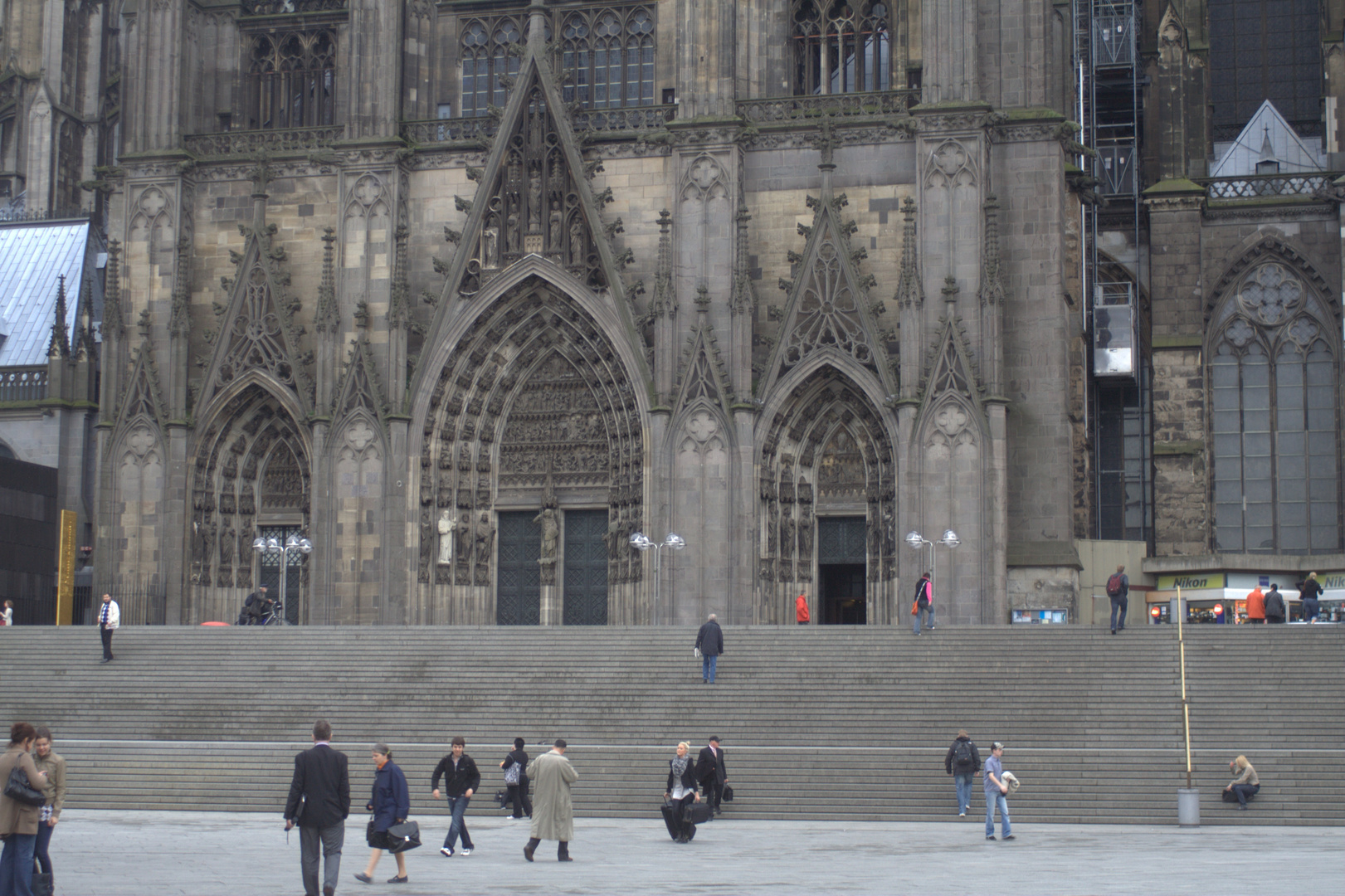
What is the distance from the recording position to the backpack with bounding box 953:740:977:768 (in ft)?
78.2

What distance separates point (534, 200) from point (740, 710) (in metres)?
15.9

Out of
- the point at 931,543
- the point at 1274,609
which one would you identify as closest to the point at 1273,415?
the point at 931,543

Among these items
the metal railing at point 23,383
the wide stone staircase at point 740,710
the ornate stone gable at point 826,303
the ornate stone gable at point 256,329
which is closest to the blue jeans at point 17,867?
the wide stone staircase at point 740,710

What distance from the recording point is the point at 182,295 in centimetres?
4169

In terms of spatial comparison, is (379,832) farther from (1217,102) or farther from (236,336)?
(1217,102)

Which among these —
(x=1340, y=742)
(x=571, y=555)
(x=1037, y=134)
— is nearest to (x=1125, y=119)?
(x=1037, y=134)

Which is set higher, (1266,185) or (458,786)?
(1266,185)

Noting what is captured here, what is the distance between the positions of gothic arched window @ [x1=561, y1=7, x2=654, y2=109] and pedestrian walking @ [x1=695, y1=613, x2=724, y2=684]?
653 inches

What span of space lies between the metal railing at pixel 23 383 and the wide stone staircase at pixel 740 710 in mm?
12876

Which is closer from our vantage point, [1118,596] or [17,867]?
[17,867]

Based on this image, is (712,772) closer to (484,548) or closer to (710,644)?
(710,644)

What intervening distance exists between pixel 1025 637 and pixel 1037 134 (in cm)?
1298

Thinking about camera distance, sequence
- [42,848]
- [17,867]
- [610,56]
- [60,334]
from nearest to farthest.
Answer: [17,867], [42,848], [610,56], [60,334]

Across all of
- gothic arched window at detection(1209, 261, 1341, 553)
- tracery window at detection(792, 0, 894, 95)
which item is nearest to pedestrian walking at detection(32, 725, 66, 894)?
tracery window at detection(792, 0, 894, 95)
